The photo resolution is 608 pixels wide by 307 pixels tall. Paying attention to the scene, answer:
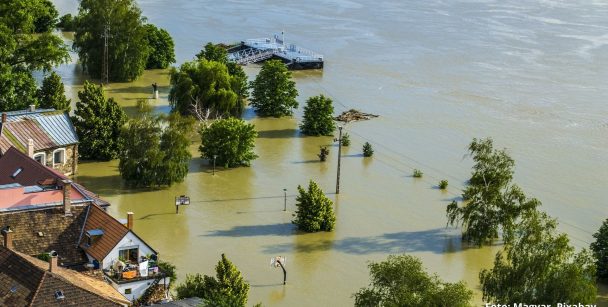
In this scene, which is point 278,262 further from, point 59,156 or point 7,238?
point 59,156

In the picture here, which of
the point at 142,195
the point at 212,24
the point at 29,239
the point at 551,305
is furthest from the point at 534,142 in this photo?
the point at 212,24

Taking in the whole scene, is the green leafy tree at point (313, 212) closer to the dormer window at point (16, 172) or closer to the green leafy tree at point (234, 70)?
the dormer window at point (16, 172)

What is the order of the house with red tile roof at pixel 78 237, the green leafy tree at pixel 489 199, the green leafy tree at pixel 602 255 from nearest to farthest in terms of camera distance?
the house with red tile roof at pixel 78 237
the green leafy tree at pixel 602 255
the green leafy tree at pixel 489 199

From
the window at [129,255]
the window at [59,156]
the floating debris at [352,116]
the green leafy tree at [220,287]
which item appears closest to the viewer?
the green leafy tree at [220,287]

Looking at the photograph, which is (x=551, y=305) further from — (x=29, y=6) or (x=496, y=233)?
(x=29, y=6)

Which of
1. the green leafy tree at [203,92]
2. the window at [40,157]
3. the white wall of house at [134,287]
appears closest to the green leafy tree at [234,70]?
the green leafy tree at [203,92]

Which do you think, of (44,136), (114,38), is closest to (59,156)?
(44,136)

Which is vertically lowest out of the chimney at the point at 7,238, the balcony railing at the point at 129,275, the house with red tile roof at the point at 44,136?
the balcony railing at the point at 129,275
